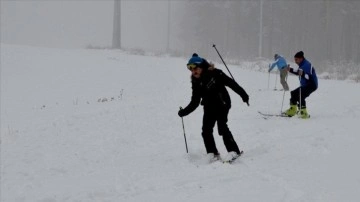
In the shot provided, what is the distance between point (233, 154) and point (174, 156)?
1338 mm

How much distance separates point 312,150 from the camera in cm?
746

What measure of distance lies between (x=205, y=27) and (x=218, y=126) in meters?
60.4

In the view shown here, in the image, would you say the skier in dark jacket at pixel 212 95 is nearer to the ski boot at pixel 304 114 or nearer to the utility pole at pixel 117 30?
the ski boot at pixel 304 114

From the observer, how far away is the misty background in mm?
49031

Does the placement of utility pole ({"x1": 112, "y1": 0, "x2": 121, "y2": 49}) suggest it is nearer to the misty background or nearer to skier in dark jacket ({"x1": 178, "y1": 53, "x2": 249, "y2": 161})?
the misty background

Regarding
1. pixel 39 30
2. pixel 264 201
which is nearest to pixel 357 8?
pixel 264 201

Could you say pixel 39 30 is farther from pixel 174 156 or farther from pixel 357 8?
pixel 174 156

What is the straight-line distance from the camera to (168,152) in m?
8.35


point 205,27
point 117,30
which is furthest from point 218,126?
point 205,27

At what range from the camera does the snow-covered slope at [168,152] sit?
5949 mm

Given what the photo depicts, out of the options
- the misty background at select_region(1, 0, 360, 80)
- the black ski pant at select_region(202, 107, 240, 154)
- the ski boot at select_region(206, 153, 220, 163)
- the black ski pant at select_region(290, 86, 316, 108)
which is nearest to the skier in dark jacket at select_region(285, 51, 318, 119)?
the black ski pant at select_region(290, 86, 316, 108)

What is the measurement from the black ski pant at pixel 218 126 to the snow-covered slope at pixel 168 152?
0.34m

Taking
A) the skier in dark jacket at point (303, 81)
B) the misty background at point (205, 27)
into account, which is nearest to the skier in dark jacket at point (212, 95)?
the skier in dark jacket at point (303, 81)

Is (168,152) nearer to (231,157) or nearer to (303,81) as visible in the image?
(231,157)
